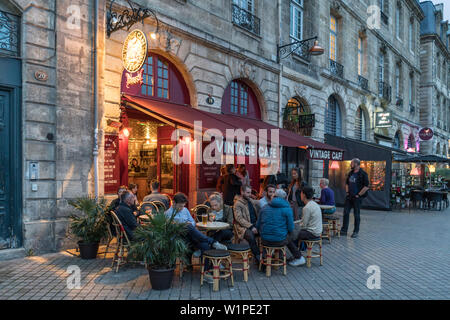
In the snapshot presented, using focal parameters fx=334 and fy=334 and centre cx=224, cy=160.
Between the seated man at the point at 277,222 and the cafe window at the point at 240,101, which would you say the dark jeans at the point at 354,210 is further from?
the cafe window at the point at 240,101

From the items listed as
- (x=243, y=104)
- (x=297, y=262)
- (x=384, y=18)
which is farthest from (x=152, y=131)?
(x=384, y=18)

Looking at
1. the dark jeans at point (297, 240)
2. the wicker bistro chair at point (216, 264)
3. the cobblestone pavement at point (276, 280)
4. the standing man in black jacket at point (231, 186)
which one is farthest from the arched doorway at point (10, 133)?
the dark jeans at point (297, 240)

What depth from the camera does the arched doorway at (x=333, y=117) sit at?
15.4 m

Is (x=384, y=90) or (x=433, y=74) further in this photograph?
(x=433, y=74)

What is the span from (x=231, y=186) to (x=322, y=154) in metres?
3.82

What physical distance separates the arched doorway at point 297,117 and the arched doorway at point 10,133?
8.69 metres

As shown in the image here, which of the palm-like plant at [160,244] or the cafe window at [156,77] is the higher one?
the cafe window at [156,77]

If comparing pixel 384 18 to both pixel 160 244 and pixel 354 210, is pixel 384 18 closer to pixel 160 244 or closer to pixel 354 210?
pixel 354 210

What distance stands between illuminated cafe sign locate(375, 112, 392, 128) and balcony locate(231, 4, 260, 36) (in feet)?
35.6

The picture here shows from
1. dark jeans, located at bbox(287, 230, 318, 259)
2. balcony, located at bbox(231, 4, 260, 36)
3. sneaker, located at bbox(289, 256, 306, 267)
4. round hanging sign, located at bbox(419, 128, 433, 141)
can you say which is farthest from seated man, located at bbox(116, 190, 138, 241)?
round hanging sign, located at bbox(419, 128, 433, 141)

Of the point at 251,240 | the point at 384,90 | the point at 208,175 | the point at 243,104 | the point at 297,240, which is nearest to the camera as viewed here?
the point at 251,240

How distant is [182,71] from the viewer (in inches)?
345

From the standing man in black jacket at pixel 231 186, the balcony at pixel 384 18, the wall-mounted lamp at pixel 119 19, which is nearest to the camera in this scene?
the wall-mounted lamp at pixel 119 19
